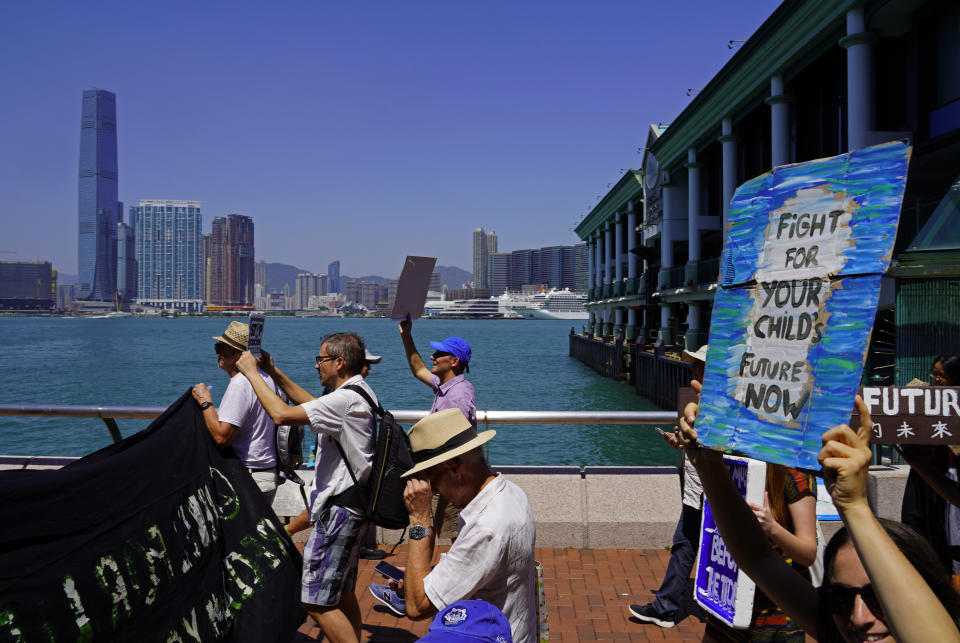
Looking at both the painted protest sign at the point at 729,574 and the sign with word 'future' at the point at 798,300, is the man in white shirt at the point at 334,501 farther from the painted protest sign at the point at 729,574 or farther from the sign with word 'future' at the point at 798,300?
the sign with word 'future' at the point at 798,300

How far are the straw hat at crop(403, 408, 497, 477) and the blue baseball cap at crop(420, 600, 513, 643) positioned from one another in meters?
0.96

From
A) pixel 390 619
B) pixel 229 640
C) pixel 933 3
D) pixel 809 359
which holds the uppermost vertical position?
pixel 933 3

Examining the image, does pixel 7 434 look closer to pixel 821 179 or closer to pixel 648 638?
pixel 648 638

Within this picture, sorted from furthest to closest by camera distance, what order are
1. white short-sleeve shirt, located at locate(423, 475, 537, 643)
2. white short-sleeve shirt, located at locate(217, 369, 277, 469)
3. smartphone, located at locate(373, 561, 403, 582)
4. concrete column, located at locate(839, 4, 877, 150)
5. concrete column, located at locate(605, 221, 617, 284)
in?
concrete column, located at locate(605, 221, 617, 284)
concrete column, located at locate(839, 4, 877, 150)
white short-sleeve shirt, located at locate(217, 369, 277, 469)
smartphone, located at locate(373, 561, 403, 582)
white short-sleeve shirt, located at locate(423, 475, 537, 643)

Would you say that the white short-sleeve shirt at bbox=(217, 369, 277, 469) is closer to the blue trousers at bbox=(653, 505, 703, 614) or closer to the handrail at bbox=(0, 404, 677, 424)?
the handrail at bbox=(0, 404, 677, 424)

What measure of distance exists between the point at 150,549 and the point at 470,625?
1.76 meters

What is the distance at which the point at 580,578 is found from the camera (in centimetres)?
542

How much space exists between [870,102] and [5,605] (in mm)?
18841

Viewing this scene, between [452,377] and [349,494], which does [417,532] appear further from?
[452,377]

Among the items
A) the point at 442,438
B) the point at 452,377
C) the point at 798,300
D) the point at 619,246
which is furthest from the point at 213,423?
the point at 619,246

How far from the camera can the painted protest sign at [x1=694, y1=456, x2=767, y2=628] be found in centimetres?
290

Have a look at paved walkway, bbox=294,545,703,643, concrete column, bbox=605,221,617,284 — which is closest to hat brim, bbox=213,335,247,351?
paved walkway, bbox=294,545,703,643

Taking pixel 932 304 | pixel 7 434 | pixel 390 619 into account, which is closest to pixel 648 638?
pixel 390 619

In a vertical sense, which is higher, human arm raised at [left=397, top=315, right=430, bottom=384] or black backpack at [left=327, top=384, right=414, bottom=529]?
human arm raised at [left=397, top=315, right=430, bottom=384]
